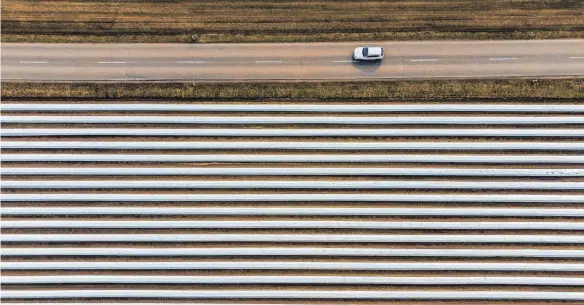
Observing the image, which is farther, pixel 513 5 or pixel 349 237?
pixel 513 5

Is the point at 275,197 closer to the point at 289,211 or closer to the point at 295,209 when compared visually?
the point at 289,211

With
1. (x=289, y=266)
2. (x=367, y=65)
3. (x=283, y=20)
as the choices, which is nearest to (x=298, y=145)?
(x=367, y=65)

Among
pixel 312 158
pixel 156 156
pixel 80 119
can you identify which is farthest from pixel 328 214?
pixel 80 119

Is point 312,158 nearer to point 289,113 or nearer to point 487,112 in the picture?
point 289,113

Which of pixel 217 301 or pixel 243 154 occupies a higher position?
pixel 243 154

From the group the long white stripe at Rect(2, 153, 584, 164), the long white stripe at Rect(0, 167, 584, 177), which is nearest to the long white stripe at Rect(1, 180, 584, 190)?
the long white stripe at Rect(0, 167, 584, 177)

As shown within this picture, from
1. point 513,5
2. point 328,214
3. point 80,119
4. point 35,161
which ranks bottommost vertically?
point 328,214

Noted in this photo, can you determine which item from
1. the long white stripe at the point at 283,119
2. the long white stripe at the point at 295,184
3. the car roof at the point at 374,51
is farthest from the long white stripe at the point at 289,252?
the car roof at the point at 374,51
